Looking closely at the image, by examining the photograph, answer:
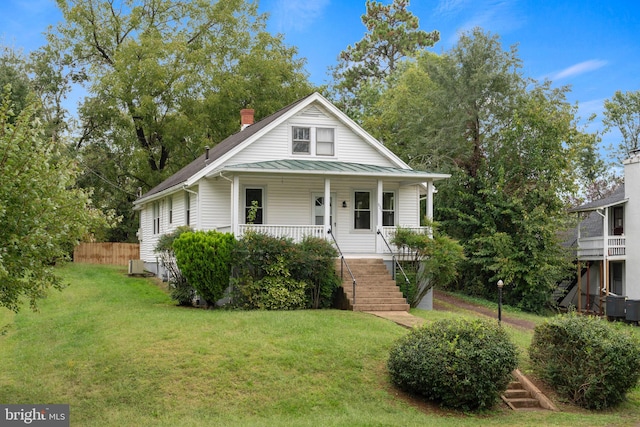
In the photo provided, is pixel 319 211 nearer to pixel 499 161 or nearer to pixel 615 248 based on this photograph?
pixel 499 161

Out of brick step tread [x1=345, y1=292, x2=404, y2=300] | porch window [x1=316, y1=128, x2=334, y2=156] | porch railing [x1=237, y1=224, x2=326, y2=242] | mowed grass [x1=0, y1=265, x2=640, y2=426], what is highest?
porch window [x1=316, y1=128, x2=334, y2=156]

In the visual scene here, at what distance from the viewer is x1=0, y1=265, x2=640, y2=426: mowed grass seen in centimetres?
1138

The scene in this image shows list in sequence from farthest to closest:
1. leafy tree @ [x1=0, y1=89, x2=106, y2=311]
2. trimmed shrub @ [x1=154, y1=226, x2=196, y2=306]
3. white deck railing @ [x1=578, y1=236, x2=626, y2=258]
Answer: white deck railing @ [x1=578, y1=236, x2=626, y2=258]
trimmed shrub @ [x1=154, y1=226, x2=196, y2=306]
leafy tree @ [x1=0, y1=89, x2=106, y2=311]

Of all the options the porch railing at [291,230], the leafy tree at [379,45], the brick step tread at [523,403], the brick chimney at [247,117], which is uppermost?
the leafy tree at [379,45]

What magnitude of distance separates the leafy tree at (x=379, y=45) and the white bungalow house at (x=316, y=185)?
31.6 metres

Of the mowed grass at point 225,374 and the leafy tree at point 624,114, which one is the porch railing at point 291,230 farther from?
the leafy tree at point 624,114

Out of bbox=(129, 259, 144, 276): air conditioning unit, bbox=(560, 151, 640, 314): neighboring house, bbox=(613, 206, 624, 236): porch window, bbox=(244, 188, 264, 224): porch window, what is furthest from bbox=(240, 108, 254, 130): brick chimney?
bbox=(613, 206, 624, 236): porch window

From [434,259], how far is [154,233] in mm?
14768

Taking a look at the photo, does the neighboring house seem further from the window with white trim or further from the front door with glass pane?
the window with white trim

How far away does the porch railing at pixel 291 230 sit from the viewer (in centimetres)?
2038

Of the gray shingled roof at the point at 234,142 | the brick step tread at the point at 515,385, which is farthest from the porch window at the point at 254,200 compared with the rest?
the brick step tread at the point at 515,385

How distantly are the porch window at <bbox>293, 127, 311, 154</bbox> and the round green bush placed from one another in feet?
37.3

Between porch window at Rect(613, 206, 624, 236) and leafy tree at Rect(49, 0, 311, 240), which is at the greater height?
leafy tree at Rect(49, 0, 311, 240)

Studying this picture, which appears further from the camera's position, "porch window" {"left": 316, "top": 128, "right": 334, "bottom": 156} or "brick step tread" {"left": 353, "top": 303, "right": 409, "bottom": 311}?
"porch window" {"left": 316, "top": 128, "right": 334, "bottom": 156}
